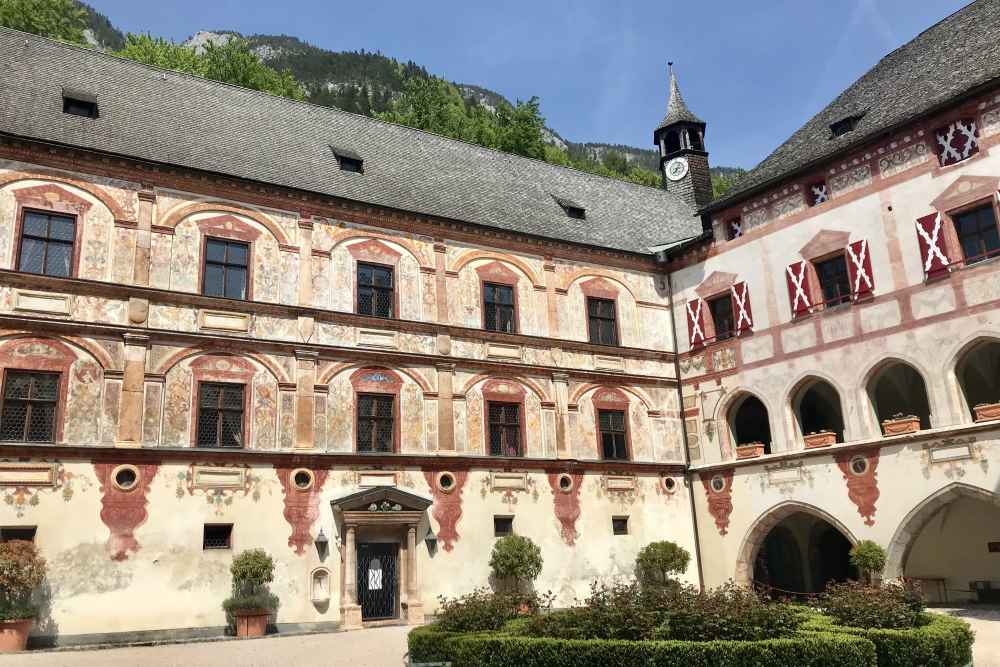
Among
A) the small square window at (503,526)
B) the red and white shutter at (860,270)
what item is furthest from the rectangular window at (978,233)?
the small square window at (503,526)

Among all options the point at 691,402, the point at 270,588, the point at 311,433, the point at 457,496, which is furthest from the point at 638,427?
the point at 270,588

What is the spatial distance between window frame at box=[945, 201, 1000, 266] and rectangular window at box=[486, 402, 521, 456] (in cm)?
1108

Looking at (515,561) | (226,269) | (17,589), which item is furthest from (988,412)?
(17,589)

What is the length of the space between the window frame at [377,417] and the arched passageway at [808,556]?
11.8m

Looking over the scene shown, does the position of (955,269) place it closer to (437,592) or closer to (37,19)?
(437,592)

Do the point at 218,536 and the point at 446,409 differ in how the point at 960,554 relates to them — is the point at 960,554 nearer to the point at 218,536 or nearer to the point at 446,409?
the point at 446,409

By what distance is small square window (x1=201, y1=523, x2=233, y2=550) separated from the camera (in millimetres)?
18109

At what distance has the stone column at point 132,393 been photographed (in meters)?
17.7

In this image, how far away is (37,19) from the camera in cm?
3622

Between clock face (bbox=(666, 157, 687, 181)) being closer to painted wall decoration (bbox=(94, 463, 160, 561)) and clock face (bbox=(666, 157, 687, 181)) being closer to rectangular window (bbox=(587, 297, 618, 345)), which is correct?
rectangular window (bbox=(587, 297, 618, 345))

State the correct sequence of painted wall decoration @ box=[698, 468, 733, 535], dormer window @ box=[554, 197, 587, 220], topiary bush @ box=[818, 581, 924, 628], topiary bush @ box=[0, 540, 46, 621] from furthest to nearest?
dormer window @ box=[554, 197, 587, 220] → painted wall decoration @ box=[698, 468, 733, 535] → topiary bush @ box=[0, 540, 46, 621] → topiary bush @ box=[818, 581, 924, 628]

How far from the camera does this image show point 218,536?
719 inches

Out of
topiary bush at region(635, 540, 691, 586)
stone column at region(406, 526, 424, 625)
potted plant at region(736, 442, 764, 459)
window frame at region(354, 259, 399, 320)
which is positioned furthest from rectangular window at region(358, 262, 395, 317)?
potted plant at region(736, 442, 764, 459)

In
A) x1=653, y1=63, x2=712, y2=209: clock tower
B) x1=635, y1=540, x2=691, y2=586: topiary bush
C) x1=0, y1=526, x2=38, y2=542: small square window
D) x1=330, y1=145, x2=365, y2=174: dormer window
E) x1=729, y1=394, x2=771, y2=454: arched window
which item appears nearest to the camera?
x1=0, y1=526, x2=38, y2=542: small square window
